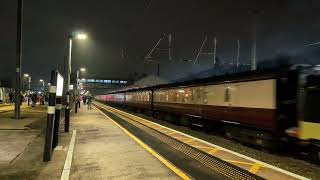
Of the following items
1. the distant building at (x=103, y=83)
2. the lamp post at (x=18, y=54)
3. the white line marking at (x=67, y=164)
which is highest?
the distant building at (x=103, y=83)

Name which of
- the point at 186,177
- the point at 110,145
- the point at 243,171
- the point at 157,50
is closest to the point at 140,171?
the point at 186,177

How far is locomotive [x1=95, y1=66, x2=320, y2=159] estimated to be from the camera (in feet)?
35.2

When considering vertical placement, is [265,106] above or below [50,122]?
above

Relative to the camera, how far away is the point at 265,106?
1263 cm

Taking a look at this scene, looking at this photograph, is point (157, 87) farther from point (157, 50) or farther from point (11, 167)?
point (11, 167)

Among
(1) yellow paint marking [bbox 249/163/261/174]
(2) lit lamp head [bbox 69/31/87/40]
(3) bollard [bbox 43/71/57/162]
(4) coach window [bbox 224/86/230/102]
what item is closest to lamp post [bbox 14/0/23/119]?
(2) lit lamp head [bbox 69/31/87/40]

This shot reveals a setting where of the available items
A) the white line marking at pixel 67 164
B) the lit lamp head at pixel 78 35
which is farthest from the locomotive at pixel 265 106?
the lit lamp head at pixel 78 35

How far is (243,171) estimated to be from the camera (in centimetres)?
898

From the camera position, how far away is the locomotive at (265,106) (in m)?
10.7

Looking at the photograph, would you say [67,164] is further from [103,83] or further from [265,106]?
[103,83]

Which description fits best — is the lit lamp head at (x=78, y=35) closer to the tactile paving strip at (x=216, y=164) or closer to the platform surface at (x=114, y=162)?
the platform surface at (x=114, y=162)

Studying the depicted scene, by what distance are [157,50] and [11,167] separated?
21.4 m

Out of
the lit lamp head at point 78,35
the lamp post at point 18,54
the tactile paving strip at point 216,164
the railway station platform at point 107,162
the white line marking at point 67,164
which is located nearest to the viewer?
the white line marking at point 67,164

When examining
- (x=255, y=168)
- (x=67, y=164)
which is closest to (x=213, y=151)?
(x=255, y=168)
